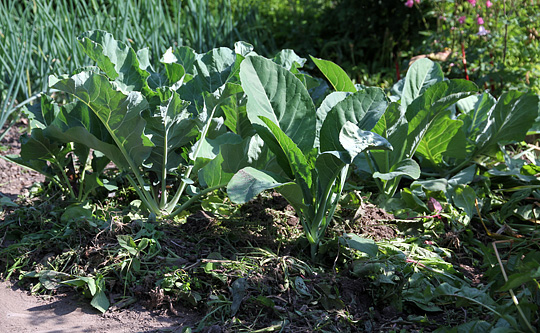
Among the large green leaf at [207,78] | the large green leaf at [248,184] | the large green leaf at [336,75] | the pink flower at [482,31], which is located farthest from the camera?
the pink flower at [482,31]

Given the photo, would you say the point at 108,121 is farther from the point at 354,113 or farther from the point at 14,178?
the point at 14,178

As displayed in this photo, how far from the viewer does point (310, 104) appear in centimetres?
181

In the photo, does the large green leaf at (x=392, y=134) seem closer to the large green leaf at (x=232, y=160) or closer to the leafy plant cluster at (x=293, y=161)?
the leafy plant cluster at (x=293, y=161)

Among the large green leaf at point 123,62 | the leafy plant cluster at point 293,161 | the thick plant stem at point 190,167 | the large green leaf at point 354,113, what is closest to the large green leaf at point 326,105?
the leafy plant cluster at point 293,161

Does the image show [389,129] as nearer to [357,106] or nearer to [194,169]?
[357,106]

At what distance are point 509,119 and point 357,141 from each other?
1174 mm

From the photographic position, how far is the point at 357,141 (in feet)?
5.08

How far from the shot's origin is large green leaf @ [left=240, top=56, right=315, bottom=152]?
69.1 inches

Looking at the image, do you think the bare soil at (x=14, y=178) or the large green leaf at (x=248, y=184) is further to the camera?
the bare soil at (x=14, y=178)

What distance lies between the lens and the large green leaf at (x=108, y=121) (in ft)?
5.81

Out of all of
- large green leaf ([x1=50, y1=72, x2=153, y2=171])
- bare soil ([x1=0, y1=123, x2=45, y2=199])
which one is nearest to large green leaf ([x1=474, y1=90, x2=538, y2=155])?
large green leaf ([x1=50, y1=72, x2=153, y2=171])

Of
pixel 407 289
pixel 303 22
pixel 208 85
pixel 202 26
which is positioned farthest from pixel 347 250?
pixel 303 22

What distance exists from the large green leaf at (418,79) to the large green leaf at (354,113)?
0.59m

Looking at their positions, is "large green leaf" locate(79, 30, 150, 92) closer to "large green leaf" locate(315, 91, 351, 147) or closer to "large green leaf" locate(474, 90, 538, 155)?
"large green leaf" locate(315, 91, 351, 147)
